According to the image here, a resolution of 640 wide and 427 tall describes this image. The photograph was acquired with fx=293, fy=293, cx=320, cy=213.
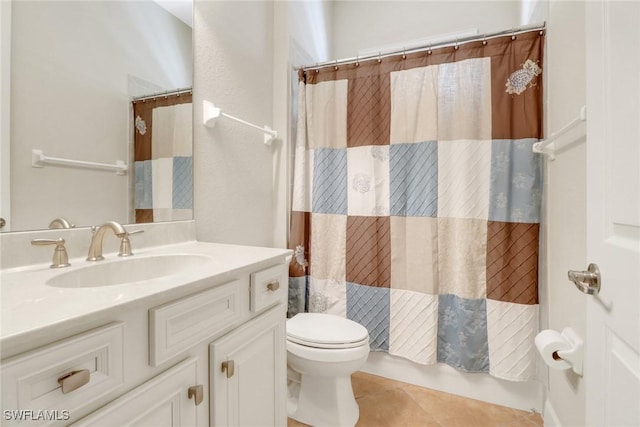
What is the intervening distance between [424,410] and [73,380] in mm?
1608

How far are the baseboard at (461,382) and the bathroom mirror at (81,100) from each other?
1495 millimetres

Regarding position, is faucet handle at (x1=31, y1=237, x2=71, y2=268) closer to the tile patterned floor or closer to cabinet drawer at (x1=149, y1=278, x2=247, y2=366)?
cabinet drawer at (x1=149, y1=278, x2=247, y2=366)

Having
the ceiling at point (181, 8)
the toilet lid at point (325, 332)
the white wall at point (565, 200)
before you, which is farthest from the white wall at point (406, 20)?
the toilet lid at point (325, 332)

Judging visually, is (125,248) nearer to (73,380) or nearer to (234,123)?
(73,380)

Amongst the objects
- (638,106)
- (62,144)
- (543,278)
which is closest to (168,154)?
(62,144)

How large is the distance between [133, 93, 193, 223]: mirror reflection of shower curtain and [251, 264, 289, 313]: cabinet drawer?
1.73ft

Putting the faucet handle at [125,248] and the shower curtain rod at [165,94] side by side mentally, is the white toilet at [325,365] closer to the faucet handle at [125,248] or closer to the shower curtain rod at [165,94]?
the faucet handle at [125,248]

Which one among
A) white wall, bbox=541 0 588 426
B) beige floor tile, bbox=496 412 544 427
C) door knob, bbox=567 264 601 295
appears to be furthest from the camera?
beige floor tile, bbox=496 412 544 427

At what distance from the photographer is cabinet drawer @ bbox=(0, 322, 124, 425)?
40 cm

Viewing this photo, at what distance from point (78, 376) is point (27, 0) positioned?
1004 millimetres

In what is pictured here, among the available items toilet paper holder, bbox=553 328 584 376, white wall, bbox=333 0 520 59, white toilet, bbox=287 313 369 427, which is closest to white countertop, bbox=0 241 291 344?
white toilet, bbox=287 313 369 427

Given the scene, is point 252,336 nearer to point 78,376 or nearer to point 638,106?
point 78,376

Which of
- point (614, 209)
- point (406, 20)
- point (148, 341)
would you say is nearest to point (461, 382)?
point (614, 209)

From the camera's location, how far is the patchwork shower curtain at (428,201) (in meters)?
1.48
